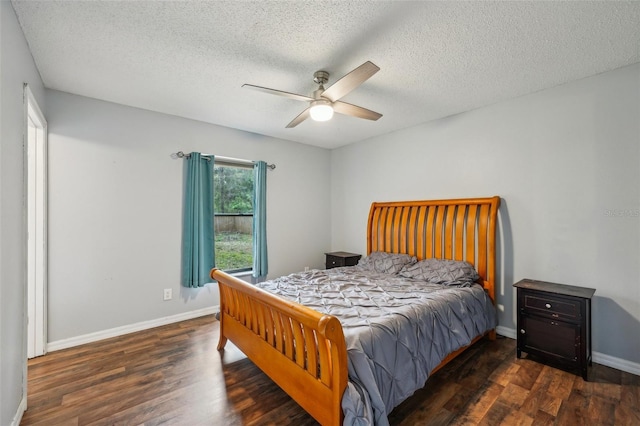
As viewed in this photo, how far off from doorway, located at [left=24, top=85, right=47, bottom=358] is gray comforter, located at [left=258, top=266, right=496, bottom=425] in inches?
83.1

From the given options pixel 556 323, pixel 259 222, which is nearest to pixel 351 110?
pixel 259 222

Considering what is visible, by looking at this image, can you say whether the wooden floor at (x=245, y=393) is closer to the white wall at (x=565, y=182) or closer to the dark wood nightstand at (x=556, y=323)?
the dark wood nightstand at (x=556, y=323)

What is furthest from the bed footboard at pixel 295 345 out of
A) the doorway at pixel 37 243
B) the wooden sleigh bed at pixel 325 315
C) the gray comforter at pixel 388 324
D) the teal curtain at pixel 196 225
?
the doorway at pixel 37 243

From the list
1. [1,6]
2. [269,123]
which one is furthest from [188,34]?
[269,123]

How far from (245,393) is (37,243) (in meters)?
2.45

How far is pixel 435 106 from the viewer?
3.20 meters

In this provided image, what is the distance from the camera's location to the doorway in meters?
2.61

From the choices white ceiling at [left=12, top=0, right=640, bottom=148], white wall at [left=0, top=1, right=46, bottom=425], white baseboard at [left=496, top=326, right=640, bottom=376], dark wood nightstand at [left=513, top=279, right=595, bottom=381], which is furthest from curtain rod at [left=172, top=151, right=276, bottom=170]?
white baseboard at [left=496, top=326, right=640, bottom=376]

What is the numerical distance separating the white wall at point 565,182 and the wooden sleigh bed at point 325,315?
0.24 metres

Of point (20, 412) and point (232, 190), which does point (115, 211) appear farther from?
point (20, 412)

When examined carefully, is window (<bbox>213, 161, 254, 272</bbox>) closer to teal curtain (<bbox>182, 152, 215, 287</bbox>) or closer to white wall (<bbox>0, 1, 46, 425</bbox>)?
teal curtain (<bbox>182, 152, 215, 287</bbox>)

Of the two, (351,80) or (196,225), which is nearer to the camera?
(351,80)

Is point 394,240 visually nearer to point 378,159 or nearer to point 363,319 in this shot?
point 378,159

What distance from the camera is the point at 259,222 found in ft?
13.7
